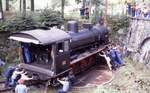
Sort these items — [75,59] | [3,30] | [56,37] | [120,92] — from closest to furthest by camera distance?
[120,92], [56,37], [75,59], [3,30]

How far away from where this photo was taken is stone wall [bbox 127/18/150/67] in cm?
1972

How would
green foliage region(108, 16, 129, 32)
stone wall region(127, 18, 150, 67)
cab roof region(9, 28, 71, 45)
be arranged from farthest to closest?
green foliage region(108, 16, 129, 32) < stone wall region(127, 18, 150, 67) < cab roof region(9, 28, 71, 45)

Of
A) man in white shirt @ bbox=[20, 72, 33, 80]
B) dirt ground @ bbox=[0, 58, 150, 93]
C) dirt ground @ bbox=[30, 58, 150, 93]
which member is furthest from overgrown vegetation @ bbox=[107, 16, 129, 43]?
man in white shirt @ bbox=[20, 72, 33, 80]

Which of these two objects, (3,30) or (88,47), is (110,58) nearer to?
(88,47)

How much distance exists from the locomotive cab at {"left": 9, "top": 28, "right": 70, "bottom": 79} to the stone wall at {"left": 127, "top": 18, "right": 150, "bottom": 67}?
7.54m

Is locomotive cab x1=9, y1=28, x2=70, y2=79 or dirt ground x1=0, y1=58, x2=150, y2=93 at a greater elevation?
locomotive cab x1=9, y1=28, x2=70, y2=79

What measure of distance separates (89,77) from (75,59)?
1.55 metres

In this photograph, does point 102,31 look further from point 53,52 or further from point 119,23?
point 53,52

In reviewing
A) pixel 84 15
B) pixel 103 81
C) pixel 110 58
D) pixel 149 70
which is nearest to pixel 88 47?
pixel 110 58

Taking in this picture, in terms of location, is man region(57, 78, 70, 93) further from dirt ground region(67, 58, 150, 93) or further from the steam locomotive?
dirt ground region(67, 58, 150, 93)

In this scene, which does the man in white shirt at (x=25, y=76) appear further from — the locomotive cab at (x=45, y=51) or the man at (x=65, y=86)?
the man at (x=65, y=86)

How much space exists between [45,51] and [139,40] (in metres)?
9.37

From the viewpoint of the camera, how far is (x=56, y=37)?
13133 mm

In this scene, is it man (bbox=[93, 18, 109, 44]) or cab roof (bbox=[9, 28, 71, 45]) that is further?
man (bbox=[93, 18, 109, 44])
